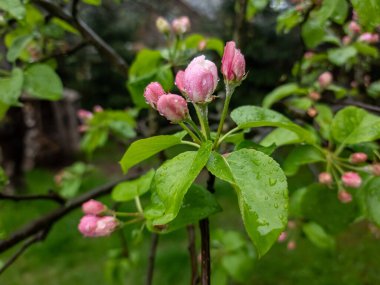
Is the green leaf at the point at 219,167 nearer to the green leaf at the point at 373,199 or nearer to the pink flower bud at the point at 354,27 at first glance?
the green leaf at the point at 373,199

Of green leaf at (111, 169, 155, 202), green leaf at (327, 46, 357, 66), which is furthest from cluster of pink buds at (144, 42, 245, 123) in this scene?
green leaf at (327, 46, 357, 66)

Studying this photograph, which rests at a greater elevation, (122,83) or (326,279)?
(326,279)

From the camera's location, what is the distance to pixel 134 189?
85 cm

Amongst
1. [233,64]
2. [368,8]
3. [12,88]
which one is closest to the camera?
[233,64]

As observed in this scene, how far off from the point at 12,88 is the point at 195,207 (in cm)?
57

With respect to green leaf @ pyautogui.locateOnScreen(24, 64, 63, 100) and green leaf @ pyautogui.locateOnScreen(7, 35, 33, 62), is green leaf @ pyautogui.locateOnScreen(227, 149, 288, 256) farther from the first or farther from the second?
green leaf @ pyautogui.locateOnScreen(7, 35, 33, 62)

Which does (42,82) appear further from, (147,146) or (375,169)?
(375,169)

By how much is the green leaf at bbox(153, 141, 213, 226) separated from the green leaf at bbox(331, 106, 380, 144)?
37 centimetres

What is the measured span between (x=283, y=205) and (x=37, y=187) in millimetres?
5343

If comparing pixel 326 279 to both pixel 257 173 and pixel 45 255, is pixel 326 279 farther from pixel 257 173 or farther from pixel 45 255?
pixel 257 173

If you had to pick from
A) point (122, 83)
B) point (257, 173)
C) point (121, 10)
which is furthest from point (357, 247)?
point (121, 10)

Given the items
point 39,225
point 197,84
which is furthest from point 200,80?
point 39,225

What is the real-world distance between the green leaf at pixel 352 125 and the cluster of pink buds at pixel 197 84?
0.30m

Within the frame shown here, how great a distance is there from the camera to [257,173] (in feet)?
1.70
